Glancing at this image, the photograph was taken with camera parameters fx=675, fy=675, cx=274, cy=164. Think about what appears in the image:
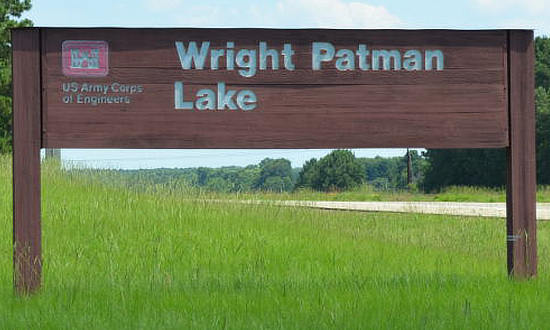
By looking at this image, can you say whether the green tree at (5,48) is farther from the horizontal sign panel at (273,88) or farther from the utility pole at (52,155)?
the horizontal sign panel at (273,88)

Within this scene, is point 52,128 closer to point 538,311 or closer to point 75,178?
point 538,311

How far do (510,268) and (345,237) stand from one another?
15.6ft

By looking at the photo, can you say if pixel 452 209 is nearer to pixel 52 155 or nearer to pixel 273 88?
pixel 52 155

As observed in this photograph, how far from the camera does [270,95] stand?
6.80 m

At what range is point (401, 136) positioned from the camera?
6.95 m

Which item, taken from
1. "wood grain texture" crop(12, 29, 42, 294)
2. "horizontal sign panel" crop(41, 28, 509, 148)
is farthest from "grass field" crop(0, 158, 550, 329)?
"horizontal sign panel" crop(41, 28, 509, 148)

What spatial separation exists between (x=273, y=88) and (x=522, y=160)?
8.93ft

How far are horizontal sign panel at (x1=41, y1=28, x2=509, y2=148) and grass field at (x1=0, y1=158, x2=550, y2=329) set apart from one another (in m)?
1.43

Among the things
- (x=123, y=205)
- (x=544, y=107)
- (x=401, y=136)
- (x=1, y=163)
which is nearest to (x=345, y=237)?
(x=123, y=205)

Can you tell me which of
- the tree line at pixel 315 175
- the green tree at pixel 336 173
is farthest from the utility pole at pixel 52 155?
the green tree at pixel 336 173

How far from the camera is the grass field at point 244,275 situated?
5.32m

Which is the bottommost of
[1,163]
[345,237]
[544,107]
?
[345,237]

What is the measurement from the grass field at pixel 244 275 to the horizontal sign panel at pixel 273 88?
4.69ft

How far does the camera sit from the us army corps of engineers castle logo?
656 cm
